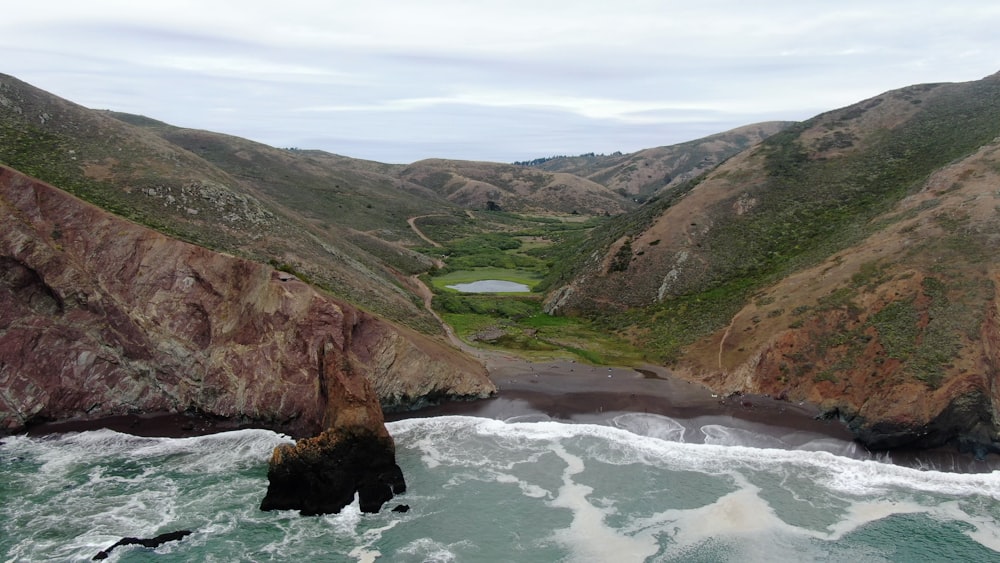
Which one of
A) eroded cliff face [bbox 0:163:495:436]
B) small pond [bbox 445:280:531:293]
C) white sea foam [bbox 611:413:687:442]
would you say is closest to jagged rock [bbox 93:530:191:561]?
eroded cliff face [bbox 0:163:495:436]

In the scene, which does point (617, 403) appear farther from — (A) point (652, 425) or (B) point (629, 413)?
(A) point (652, 425)

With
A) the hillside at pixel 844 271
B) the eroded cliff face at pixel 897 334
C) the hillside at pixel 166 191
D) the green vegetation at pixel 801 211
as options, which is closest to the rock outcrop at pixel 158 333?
the hillside at pixel 166 191

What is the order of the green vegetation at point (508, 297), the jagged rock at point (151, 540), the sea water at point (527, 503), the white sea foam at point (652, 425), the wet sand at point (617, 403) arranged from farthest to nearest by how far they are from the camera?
the green vegetation at point (508, 297) → the wet sand at point (617, 403) → the white sea foam at point (652, 425) → the sea water at point (527, 503) → the jagged rock at point (151, 540)

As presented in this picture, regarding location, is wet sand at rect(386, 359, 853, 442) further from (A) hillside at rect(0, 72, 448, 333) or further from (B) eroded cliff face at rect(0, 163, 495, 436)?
(A) hillside at rect(0, 72, 448, 333)

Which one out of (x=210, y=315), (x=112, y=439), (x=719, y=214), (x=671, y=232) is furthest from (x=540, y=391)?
(x=719, y=214)

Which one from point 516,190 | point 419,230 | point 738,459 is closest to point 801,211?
point 738,459

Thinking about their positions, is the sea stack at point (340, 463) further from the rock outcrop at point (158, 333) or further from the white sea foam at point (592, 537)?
the white sea foam at point (592, 537)
